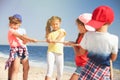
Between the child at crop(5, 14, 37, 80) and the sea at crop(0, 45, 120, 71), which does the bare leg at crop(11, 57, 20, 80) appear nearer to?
the child at crop(5, 14, 37, 80)

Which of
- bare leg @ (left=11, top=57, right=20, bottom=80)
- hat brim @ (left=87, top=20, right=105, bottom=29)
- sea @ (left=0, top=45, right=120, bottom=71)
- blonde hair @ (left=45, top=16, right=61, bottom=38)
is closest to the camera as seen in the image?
hat brim @ (left=87, top=20, right=105, bottom=29)

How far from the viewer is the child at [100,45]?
4.16ft

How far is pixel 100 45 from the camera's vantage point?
4.20ft

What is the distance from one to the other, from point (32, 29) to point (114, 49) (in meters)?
2.62

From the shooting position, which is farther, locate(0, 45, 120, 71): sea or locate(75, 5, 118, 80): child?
locate(0, 45, 120, 71): sea

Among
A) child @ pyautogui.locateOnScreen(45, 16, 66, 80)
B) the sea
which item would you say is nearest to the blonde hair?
child @ pyautogui.locateOnScreen(45, 16, 66, 80)

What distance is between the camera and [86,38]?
1.30 meters

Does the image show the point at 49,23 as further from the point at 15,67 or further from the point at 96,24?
the point at 96,24

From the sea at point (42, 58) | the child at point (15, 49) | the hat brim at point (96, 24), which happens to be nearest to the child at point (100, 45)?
the hat brim at point (96, 24)

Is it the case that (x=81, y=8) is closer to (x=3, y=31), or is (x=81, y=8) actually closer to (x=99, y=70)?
(x=3, y=31)

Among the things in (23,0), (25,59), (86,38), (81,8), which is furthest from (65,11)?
(86,38)

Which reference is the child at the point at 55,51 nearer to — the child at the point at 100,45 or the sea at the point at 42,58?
the child at the point at 100,45

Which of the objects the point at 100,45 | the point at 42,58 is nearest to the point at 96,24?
the point at 100,45

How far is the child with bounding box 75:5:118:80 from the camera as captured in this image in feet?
4.16
